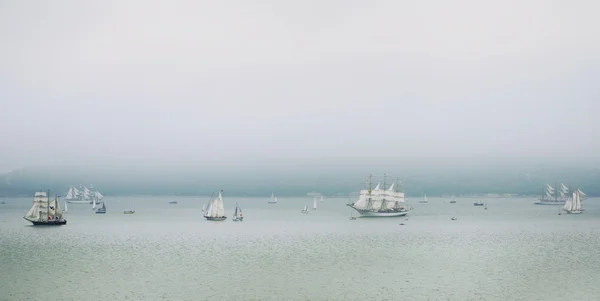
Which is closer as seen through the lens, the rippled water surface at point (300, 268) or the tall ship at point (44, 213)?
the rippled water surface at point (300, 268)

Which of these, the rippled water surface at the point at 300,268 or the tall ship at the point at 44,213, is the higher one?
the tall ship at the point at 44,213

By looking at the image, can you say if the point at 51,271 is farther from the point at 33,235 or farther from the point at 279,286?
the point at 33,235

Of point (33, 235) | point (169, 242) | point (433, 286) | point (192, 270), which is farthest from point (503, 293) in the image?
point (33, 235)

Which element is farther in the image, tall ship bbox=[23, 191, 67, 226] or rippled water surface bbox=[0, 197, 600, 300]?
tall ship bbox=[23, 191, 67, 226]

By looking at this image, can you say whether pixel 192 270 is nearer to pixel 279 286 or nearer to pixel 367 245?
pixel 279 286

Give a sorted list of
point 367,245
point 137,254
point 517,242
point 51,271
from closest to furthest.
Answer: point 51,271, point 137,254, point 367,245, point 517,242

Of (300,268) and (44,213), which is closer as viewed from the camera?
(300,268)

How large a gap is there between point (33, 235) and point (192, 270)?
80.5 meters

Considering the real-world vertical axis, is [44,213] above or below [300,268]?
above

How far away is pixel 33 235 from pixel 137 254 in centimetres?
5470

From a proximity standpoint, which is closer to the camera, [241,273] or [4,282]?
[4,282]

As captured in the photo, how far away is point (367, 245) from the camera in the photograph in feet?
387

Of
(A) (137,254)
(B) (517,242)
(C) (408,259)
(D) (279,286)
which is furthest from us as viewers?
(B) (517,242)

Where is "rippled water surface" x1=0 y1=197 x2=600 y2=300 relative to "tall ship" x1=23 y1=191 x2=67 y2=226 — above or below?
below
